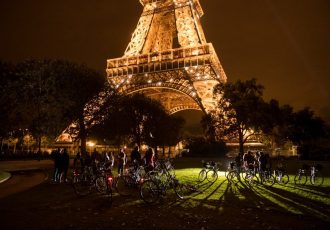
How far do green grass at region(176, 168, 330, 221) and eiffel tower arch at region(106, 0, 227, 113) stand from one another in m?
30.3

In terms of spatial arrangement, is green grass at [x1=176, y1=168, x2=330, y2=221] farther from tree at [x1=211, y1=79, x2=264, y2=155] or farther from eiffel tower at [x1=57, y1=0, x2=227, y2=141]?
eiffel tower at [x1=57, y1=0, x2=227, y2=141]

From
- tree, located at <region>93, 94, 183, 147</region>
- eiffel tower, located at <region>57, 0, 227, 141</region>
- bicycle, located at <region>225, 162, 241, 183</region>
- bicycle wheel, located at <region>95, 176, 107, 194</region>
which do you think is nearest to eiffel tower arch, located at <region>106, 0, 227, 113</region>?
eiffel tower, located at <region>57, 0, 227, 141</region>

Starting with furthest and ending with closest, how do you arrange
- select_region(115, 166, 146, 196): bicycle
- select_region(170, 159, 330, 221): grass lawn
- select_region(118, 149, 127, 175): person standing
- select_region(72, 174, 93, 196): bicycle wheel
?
select_region(118, 149, 127, 175): person standing
select_region(115, 166, 146, 196): bicycle
select_region(72, 174, 93, 196): bicycle wheel
select_region(170, 159, 330, 221): grass lawn

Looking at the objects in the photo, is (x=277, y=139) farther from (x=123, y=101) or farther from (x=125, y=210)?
(x=125, y=210)

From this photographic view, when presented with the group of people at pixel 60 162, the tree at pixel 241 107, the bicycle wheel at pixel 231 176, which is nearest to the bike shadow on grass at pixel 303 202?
the bicycle wheel at pixel 231 176

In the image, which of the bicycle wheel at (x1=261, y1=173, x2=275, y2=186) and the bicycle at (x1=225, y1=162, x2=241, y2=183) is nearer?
the bicycle wheel at (x1=261, y1=173, x2=275, y2=186)

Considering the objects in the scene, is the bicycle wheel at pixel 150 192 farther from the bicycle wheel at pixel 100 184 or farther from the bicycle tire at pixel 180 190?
the bicycle wheel at pixel 100 184

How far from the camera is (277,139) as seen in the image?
45156 mm

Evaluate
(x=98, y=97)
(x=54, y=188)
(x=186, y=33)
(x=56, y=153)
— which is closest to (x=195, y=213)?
(x=54, y=188)

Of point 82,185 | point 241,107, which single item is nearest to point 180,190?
point 82,185

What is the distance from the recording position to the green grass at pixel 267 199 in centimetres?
1043

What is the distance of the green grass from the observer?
10430 millimetres

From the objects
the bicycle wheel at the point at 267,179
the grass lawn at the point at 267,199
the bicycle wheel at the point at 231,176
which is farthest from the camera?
the bicycle wheel at the point at 231,176

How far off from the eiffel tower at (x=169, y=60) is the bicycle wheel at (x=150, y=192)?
3218 cm
